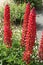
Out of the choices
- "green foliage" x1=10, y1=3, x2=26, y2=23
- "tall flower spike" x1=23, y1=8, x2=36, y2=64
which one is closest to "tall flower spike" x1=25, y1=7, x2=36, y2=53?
"tall flower spike" x1=23, y1=8, x2=36, y2=64

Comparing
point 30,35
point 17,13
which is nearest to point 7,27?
point 30,35

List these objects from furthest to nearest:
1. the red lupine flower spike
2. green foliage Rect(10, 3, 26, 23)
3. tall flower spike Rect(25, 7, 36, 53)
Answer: green foliage Rect(10, 3, 26, 23) < the red lupine flower spike < tall flower spike Rect(25, 7, 36, 53)

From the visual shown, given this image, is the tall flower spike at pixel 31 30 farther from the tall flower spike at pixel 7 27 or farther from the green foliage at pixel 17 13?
the green foliage at pixel 17 13

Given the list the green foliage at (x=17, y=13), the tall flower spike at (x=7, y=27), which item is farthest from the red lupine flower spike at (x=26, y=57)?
the green foliage at (x=17, y=13)

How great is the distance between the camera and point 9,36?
10.7ft

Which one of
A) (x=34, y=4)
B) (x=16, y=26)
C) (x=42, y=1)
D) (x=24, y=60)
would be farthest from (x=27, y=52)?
(x=42, y=1)

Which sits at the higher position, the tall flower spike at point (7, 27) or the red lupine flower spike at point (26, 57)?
the tall flower spike at point (7, 27)

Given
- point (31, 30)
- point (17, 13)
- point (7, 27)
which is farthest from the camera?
point (17, 13)

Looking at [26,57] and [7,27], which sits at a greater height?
[7,27]

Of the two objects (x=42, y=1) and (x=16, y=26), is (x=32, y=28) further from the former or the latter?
(x=42, y=1)

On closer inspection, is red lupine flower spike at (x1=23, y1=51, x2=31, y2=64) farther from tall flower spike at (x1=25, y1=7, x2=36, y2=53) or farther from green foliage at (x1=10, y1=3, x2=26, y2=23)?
green foliage at (x1=10, y1=3, x2=26, y2=23)

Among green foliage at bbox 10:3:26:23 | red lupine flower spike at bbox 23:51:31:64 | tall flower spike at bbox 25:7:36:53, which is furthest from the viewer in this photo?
green foliage at bbox 10:3:26:23

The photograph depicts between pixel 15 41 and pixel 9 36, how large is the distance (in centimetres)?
47

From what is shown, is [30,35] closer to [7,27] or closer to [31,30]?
[31,30]
